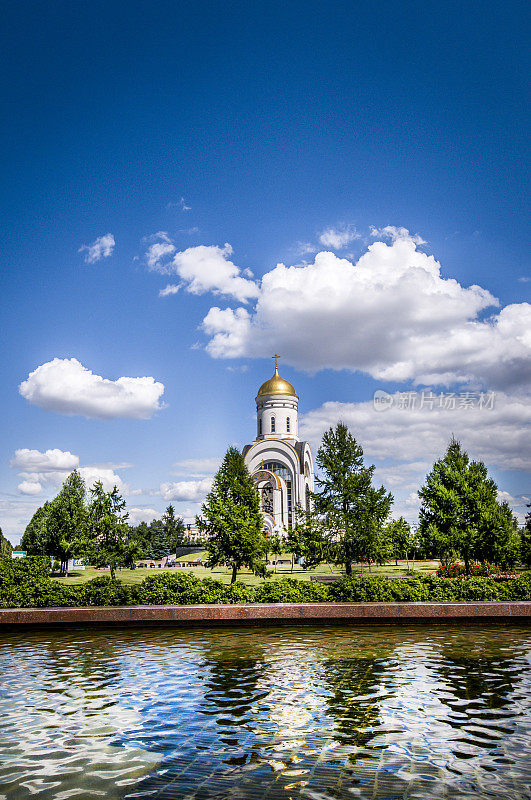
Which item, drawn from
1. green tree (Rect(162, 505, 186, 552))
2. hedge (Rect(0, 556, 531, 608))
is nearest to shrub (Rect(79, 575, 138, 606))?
hedge (Rect(0, 556, 531, 608))

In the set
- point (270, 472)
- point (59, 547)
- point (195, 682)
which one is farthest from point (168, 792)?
point (270, 472)

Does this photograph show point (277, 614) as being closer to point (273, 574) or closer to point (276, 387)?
point (273, 574)

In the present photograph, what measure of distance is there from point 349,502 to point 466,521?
6337mm

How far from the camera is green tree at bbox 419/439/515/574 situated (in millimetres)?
23062

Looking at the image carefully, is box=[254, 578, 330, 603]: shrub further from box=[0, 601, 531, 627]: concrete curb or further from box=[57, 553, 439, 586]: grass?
box=[57, 553, 439, 586]: grass

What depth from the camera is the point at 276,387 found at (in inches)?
2499

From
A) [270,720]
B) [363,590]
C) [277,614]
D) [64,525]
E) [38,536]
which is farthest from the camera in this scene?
[38,536]

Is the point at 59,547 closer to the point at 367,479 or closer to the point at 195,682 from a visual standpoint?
the point at 367,479

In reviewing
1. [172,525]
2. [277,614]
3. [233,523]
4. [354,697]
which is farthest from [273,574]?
[172,525]

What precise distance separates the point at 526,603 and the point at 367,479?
7.74m

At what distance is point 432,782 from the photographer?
4.88m

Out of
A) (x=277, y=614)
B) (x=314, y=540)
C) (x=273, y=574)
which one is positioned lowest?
(x=273, y=574)

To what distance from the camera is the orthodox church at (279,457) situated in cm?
5847

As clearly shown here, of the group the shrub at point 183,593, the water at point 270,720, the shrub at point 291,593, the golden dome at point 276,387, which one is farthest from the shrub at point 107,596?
the golden dome at point 276,387
